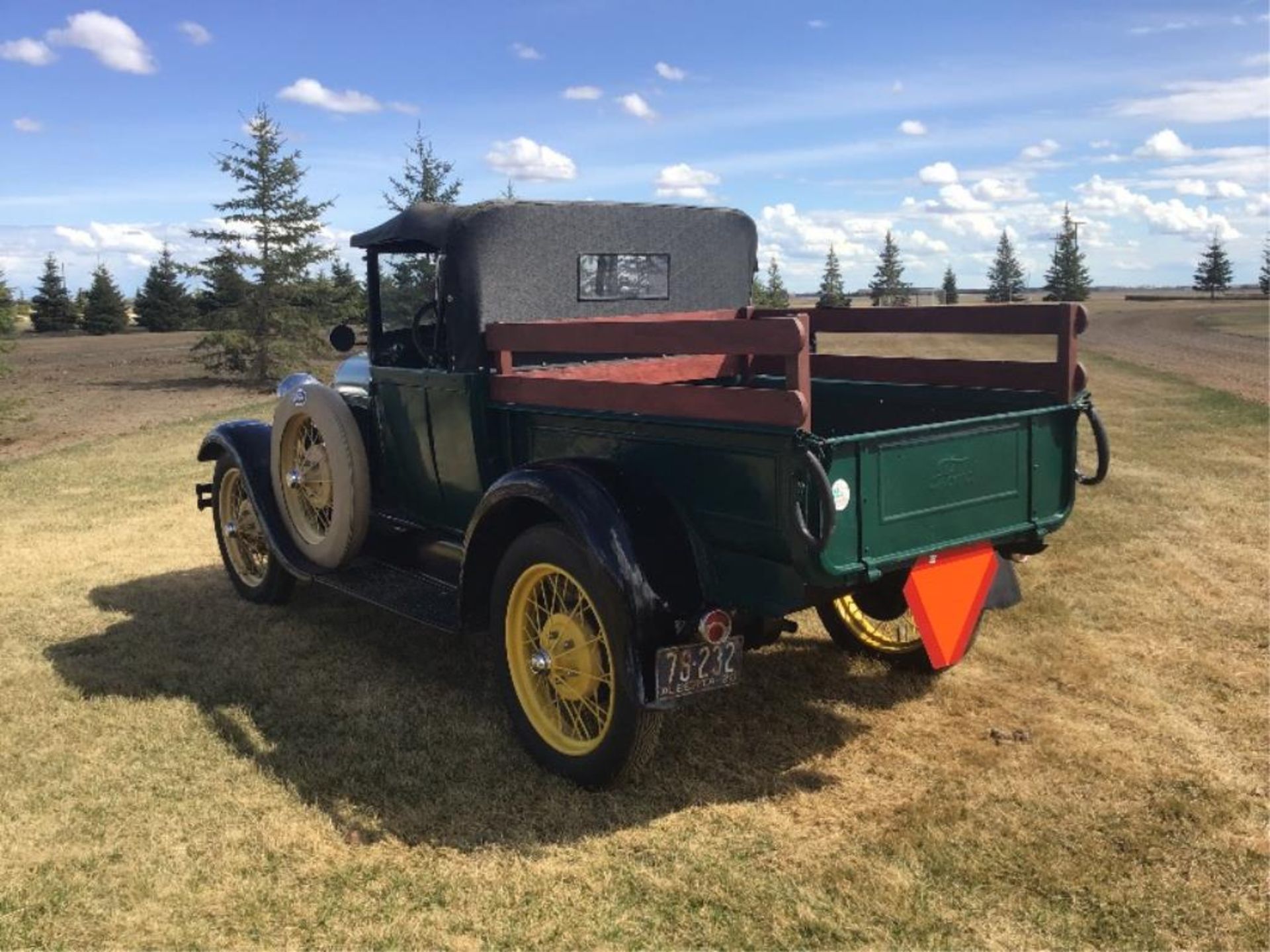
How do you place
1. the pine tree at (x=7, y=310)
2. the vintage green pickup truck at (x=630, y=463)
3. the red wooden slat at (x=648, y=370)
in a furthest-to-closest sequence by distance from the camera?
the pine tree at (x=7, y=310) → the red wooden slat at (x=648, y=370) → the vintage green pickup truck at (x=630, y=463)

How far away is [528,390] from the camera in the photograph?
13.0 ft

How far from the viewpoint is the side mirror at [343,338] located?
524 centimetres

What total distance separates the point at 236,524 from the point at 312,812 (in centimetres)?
290

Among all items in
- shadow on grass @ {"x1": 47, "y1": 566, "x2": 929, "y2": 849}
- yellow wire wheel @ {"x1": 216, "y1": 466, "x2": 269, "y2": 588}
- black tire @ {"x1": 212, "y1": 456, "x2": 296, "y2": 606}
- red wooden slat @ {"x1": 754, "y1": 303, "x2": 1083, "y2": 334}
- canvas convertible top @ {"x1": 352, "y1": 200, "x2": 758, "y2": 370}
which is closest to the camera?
shadow on grass @ {"x1": 47, "y1": 566, "x2": 929, "y2": 849}

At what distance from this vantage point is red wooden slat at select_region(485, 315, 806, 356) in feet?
9.82

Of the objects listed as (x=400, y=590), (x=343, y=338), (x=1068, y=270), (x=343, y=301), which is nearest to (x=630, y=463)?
(x=400, y=590)

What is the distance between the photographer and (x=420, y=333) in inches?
194

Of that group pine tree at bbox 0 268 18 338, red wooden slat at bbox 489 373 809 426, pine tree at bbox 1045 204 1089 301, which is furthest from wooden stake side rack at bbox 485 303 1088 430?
pine tree at bbox 1045 204 1089 301

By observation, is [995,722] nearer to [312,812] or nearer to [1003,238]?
[312,812]

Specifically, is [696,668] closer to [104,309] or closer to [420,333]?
[420,333]

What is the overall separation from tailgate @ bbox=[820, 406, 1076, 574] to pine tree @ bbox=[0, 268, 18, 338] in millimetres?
12435

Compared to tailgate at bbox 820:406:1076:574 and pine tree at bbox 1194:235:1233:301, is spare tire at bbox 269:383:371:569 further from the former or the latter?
pine tree at bbox 1194:235:1233:301

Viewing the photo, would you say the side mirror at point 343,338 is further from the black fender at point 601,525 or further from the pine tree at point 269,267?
the pine tree at point 269,267

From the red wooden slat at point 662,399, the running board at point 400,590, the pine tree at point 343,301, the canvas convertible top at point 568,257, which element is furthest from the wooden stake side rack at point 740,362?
the pine tree at point 343,301
